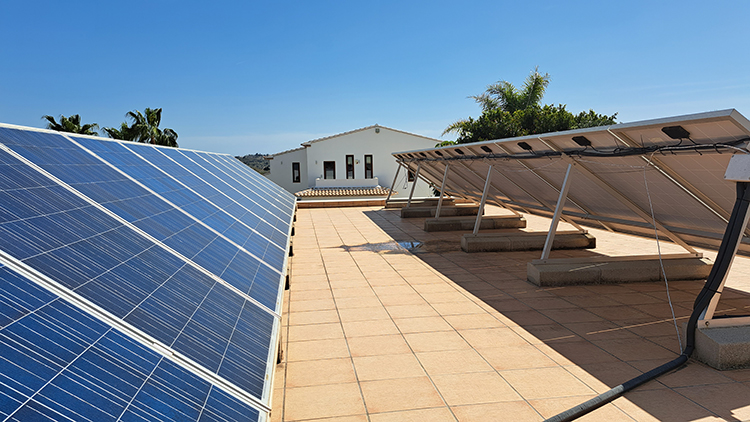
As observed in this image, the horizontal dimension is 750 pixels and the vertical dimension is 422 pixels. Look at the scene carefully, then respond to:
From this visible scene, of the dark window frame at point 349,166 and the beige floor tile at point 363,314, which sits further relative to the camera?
the dark window frame at point 349,166

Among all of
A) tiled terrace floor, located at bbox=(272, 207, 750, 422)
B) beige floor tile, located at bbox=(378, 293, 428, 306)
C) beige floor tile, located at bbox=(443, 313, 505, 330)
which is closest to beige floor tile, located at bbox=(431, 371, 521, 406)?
tiled terrace floor, located at bbox=(272, 207, 750, 422)

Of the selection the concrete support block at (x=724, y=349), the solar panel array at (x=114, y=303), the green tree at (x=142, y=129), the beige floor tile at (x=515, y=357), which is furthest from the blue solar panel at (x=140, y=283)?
the green tree at (x=142, y=129)

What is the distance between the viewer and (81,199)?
163 inches

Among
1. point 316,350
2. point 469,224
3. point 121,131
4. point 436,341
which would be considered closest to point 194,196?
point 316,350

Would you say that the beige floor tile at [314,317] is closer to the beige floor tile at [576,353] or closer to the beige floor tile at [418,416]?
the beige floor tile at [418,416]

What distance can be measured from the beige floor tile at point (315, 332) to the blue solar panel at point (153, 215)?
1.16m

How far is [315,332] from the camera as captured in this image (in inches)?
285

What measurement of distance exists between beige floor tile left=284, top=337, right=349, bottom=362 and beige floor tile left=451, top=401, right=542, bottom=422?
203 centimetres

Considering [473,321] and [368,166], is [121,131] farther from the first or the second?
[473,321]

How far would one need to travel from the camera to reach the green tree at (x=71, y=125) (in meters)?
43.7

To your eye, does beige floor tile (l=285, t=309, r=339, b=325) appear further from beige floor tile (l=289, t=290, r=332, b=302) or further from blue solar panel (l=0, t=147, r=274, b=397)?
blue solar panel (l=0, t=147, r=274, b=397)

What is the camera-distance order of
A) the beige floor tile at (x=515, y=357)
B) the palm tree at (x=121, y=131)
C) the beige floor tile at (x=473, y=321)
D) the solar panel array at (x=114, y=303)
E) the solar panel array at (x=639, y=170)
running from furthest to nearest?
1. the palm tree at (x=121, y=131)
2. the beige floor tile at (x=473, y=321)
3. the solar panel array at (x=639, y=170)
4. the beige floor tile at (x=515, y=357)
5. the solar panel array at (x=114, y=303)

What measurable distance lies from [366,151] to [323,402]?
37840 millimetres

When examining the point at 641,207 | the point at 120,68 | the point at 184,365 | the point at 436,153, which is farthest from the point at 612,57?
the point at 120,68
